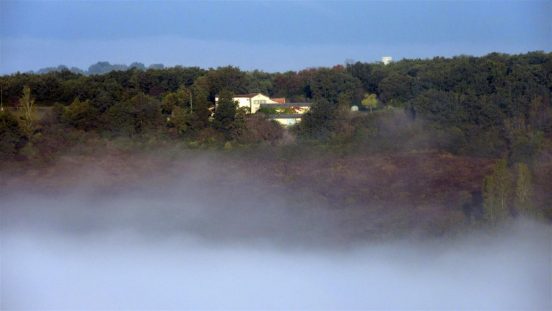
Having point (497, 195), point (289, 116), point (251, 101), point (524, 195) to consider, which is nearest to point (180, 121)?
point (251, 101)

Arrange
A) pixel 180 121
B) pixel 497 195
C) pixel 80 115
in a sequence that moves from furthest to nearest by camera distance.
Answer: pixel 180 121 < pixel 80 115 < pixel 497 195

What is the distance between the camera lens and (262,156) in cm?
832

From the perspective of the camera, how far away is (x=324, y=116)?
855 cm

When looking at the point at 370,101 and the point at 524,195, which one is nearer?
the point at 524,195

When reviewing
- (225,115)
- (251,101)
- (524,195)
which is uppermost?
(251,101)

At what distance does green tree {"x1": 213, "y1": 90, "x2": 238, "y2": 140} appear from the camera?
336 inches

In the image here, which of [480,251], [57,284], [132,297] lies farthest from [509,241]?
[57,284]

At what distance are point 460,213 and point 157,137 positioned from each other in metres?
3.25

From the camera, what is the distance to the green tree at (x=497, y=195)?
6266 millimetres

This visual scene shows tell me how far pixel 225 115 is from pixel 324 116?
1026 mm

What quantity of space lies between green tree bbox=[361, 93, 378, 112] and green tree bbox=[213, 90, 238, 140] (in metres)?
1.44

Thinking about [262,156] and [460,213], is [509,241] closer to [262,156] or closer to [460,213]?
[460,213]

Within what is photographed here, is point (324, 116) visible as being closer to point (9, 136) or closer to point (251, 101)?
point (251, 101)

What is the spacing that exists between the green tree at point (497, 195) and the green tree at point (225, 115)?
2.98 metres
